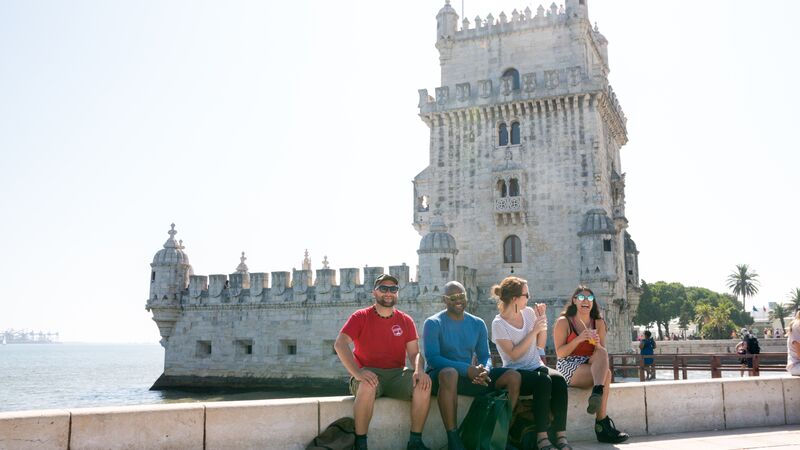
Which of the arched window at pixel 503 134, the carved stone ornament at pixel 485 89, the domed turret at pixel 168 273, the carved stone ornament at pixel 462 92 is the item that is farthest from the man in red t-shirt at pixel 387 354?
the domed turret at pixel 168 273

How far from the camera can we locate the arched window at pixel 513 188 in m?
29.6

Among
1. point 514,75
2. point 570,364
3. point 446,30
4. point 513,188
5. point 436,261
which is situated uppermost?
point 446,30

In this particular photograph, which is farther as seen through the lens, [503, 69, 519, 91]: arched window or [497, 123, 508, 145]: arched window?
[503, 69, 519, 91]: arched window

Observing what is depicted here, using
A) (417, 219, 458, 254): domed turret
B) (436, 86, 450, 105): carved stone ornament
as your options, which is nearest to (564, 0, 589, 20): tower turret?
(436, 86, 450, 105): carved stone ornament

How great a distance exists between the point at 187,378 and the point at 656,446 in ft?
94.6

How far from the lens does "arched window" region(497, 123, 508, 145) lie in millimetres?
30441

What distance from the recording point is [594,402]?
7.53 metres

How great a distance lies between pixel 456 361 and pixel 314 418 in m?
1.70

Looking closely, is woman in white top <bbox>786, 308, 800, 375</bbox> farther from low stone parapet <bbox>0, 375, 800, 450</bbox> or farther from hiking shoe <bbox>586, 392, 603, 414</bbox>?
hiking shoe <bbox>586, 392, 603, 414</bbox>

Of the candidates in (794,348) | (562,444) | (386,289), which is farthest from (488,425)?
(794,348)

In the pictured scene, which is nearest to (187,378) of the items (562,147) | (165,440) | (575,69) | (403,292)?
(403,292)

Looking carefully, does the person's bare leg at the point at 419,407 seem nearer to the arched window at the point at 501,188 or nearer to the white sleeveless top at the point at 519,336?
the white sleeveless top at the point at 519,336

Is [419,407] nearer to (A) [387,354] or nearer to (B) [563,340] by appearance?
(A) [387,354]

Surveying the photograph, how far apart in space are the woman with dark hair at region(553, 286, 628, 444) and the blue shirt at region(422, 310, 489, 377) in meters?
1.01
